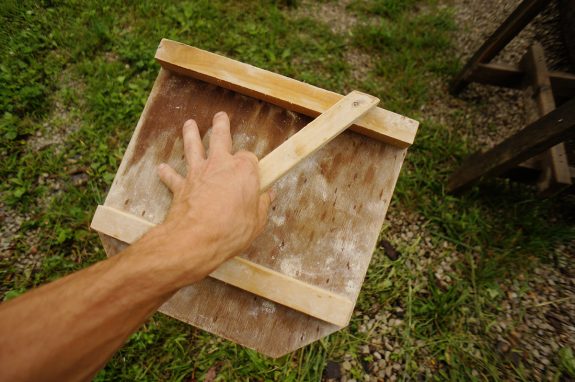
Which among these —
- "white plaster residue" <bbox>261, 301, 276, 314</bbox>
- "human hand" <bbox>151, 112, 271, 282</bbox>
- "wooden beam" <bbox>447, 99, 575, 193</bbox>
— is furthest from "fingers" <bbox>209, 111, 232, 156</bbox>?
"wooden beam" <bbox>447, 99, 575, 193</bbox>

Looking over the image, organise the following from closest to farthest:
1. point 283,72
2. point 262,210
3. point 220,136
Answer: point 262,210 → point 220,136 → point 283,72

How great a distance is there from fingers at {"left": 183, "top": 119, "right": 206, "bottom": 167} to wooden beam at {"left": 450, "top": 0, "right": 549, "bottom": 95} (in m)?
2.79

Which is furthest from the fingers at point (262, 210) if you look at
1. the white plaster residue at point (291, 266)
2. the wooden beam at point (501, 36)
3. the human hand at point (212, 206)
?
the wooden beam at point (501, 36)

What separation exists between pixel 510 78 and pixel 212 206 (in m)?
3.29

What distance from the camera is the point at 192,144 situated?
1.69m

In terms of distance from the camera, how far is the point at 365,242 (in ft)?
5.77

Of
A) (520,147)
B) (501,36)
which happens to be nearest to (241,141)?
(520,147)

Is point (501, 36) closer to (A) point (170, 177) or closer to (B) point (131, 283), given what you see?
(A) point (170, 177)

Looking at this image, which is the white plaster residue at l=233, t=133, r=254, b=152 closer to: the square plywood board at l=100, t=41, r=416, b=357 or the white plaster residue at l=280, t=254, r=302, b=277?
the square plywood board at l=100, t=41, r=416, b=357

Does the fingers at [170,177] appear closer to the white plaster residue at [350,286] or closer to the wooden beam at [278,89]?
the wooden beam at [278,89]

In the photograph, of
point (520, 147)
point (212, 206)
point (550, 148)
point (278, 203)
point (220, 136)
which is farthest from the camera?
point (550, 148)

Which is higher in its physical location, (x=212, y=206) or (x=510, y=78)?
(x=510, y=78)

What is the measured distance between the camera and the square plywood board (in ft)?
5.58

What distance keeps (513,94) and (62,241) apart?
4.61 m
